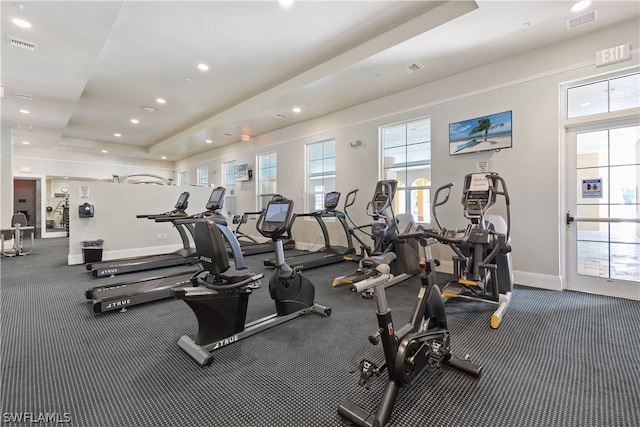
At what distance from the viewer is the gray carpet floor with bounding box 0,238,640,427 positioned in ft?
5.29

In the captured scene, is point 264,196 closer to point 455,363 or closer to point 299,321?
point 299,321

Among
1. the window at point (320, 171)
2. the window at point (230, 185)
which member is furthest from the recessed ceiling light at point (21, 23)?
the window at point (230, 185)

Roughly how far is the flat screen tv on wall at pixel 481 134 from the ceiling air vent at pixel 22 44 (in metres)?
6.14

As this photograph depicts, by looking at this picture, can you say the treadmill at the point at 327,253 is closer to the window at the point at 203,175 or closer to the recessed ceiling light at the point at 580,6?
the recessed ceiling light at the point at 580,6

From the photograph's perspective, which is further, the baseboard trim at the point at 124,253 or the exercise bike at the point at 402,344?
the baseboard trim at the point at 124,253

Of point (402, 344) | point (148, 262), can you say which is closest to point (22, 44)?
point (148, 262)

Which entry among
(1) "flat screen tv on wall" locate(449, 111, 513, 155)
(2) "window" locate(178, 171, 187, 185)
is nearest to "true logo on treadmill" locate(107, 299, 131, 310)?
(1) "flat screen tv on wall" locate(449, 111, 513, 155)

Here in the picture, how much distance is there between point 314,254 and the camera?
18.7 feet

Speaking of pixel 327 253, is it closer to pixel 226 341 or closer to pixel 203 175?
pixel 226 341

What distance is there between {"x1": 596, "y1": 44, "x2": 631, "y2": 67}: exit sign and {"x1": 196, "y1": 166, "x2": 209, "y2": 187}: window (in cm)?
1090

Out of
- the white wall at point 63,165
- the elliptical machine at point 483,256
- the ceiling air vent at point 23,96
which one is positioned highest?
the ceiling air vent at point 23,96

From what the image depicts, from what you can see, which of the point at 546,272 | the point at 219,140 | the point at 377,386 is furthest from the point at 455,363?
the point at 219,140

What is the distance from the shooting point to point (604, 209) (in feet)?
12.0

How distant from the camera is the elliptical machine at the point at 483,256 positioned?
307 cm
